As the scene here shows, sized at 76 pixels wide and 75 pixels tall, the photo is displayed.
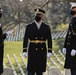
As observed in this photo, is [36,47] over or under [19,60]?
over

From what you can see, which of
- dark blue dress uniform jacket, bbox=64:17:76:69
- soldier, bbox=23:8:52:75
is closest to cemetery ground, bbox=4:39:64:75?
soldier, bbox=23:8:52:75

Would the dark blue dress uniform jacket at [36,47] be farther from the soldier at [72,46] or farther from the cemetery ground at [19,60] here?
the cemetery ground at [19,60]

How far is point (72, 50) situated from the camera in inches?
197

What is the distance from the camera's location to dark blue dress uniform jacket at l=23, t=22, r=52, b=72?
5.33 meters

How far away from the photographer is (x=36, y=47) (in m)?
5.34

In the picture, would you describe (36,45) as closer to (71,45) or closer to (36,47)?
(36,47)

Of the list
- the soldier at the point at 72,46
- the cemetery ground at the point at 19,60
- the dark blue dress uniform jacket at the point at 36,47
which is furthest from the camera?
the cemetery ground at the point at 19,60

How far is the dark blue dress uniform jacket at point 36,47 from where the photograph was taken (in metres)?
5.33

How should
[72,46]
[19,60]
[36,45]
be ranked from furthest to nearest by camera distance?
1. [19,60]
2. [36,45]
3. [72,46]

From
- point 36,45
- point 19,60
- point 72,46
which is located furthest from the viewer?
point 19,60

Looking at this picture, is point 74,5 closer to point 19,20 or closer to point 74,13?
point 74,13

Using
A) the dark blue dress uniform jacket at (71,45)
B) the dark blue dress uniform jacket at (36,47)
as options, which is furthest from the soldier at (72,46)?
the dark blue dress uniform jacket at (36,47)

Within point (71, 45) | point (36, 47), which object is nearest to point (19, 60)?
point (36, 47)

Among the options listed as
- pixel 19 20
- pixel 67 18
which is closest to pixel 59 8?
pixel 67 18
